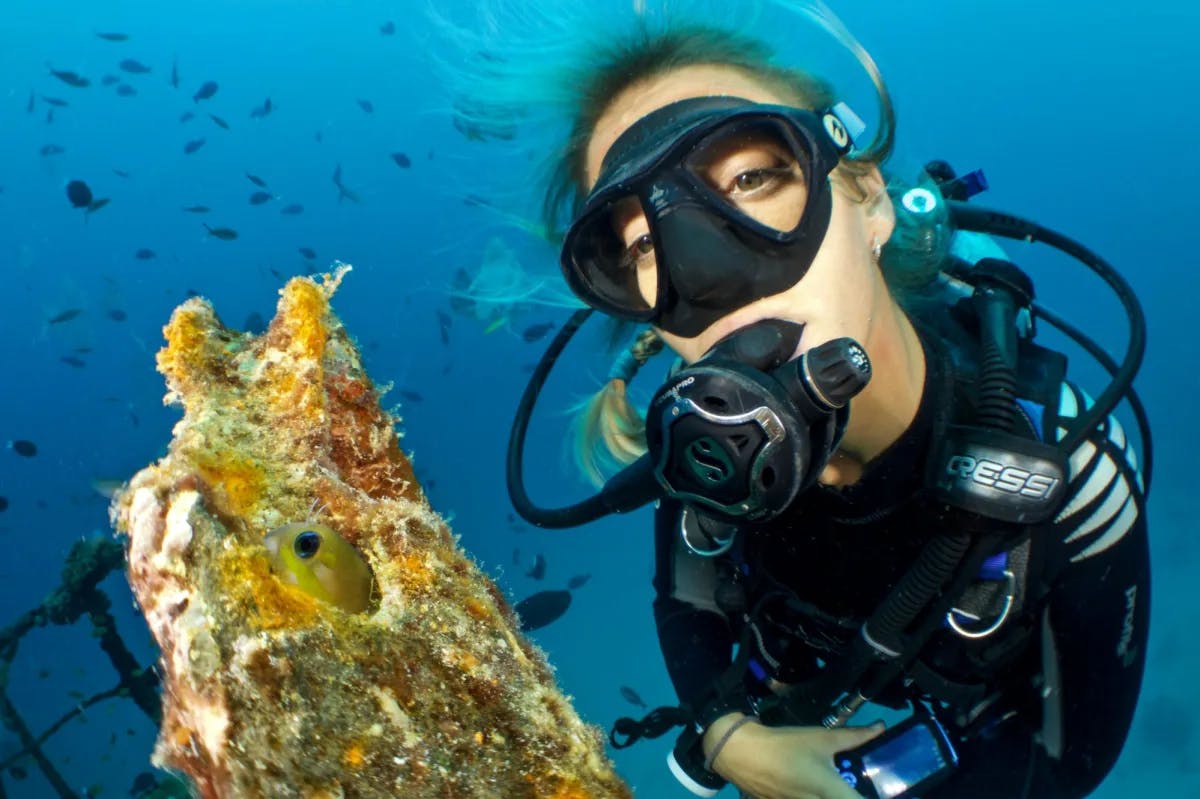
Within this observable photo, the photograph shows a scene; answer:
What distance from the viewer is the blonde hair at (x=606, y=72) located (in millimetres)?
2867

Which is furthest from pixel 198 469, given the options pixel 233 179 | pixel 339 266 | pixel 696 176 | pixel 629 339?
pixel 233 179

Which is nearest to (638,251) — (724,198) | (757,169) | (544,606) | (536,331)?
(724,198)

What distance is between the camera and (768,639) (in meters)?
3.54

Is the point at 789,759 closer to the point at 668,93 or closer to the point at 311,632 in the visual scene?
the point at 311,632

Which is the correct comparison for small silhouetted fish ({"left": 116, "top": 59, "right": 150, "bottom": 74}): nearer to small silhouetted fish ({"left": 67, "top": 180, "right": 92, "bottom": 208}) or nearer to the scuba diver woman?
small silhouetted fish ({"left": 67, "top": 180, "right": 92, "bottom": 208})

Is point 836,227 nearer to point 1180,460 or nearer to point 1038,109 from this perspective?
point 1180,460

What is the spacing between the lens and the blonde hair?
287 centimetres

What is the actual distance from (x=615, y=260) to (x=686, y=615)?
1.93 meters

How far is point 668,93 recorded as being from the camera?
2.71 m

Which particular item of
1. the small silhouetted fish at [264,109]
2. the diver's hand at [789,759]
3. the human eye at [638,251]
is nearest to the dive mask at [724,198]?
the human eye at [638,251]

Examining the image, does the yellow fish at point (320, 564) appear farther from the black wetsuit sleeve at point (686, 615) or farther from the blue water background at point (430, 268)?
the blue water background at point (430, 268)

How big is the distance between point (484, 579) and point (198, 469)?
0.54 metres

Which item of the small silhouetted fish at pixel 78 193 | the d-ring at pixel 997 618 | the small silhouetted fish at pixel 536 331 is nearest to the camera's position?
the d-ring at pixel 997 618

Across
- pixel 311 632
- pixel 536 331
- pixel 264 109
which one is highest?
pixel 264 109
